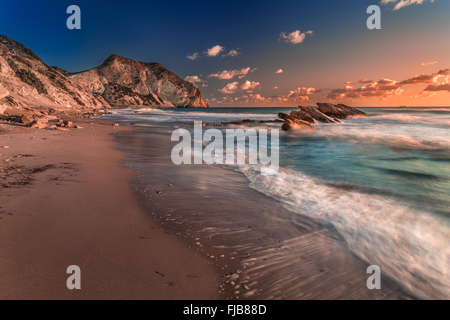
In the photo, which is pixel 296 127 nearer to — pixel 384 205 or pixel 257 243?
pixel 384 205

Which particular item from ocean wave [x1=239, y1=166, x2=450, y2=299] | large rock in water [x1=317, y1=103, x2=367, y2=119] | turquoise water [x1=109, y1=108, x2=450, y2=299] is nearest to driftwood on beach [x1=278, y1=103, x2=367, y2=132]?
large rock in water [x1=317, y1=103, x2=367, y2=119]

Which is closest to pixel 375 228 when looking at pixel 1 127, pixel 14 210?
pixel 14 210

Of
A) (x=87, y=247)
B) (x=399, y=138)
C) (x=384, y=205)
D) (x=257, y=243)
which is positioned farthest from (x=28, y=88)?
(x=399, y=138)

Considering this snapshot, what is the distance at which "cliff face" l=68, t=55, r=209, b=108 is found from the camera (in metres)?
89.2

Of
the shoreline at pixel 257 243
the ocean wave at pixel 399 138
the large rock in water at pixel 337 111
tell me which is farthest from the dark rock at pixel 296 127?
the large rock in water at pixel 337 111

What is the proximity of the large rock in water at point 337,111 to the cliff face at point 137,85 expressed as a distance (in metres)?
84.5

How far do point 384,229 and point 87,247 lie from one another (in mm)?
4451

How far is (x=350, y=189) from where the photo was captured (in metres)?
5.16

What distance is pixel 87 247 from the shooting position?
2.41m

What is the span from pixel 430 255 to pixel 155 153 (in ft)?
25.6

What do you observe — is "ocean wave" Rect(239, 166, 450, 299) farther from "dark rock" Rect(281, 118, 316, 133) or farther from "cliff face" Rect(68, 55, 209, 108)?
"cliff face" Rect(68, 55, 209, 108)

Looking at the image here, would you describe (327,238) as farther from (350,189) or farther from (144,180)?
(144,180)

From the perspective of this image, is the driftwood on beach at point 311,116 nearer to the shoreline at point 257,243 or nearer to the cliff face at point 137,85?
the shoreline at point 257,243
